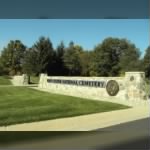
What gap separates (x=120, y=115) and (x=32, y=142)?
605cm

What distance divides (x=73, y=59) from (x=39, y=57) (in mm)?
4769

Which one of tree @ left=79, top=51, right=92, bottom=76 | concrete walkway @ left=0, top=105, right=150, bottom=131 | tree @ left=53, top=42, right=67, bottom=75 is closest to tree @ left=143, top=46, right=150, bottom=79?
tree @ left=79, top=51, right=92, bottom=76

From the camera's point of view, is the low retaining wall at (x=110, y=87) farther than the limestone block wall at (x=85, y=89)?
No

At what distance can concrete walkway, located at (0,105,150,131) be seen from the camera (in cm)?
991

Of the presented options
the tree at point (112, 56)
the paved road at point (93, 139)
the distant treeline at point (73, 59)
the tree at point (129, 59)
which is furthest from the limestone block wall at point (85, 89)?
the tree at point (112, 56)

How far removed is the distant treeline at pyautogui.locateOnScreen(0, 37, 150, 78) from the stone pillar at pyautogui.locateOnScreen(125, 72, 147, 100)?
2020 cm

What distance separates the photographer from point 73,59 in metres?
45.7

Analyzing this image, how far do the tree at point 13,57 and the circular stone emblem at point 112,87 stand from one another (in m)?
32.9

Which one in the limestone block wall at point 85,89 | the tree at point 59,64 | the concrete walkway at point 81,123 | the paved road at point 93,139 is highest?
the tree at point 59,64

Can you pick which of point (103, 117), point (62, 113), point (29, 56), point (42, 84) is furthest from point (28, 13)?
point (29, 56)

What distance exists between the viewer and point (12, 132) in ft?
30.9

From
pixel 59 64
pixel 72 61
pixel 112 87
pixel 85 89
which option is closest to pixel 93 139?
pixel 112 87

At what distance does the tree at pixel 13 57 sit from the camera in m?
52.3

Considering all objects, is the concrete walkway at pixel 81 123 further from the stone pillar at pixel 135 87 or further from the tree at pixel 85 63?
the tree at pixel 85 63
